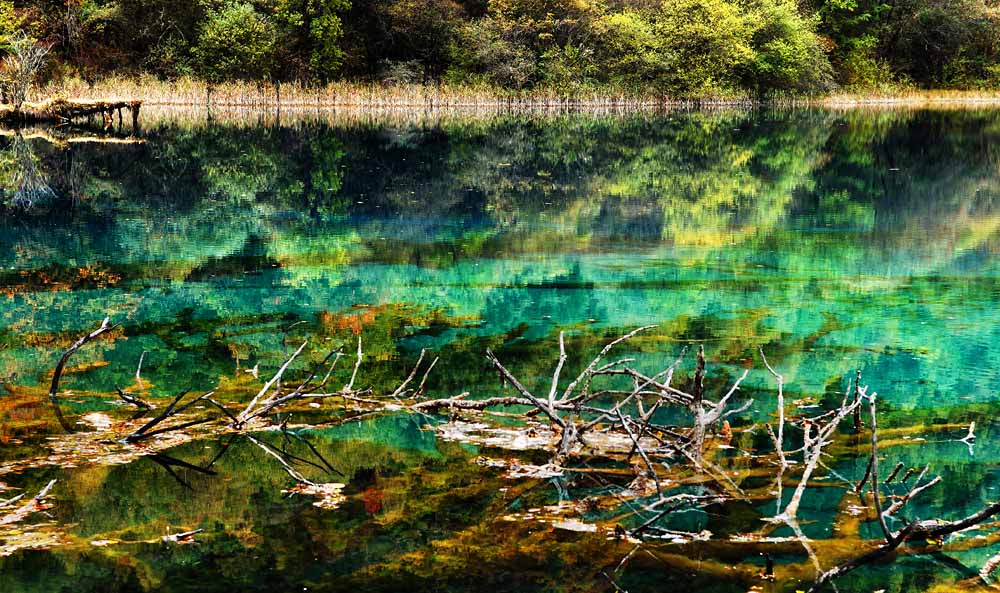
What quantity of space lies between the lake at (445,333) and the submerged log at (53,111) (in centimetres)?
1067

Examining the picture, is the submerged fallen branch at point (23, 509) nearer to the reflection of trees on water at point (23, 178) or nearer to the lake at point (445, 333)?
the lake at point (445, 333)

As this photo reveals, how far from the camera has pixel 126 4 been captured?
134 ft

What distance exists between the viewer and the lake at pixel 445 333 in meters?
3.78

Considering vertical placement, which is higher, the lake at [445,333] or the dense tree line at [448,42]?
the dense tree line at [448,42]

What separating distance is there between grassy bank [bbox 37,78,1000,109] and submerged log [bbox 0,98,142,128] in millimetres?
4227

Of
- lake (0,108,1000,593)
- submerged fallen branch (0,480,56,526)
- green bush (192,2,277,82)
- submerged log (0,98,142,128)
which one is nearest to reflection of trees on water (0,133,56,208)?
lake (0,108,1000,593)

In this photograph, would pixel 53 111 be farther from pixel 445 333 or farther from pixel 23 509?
pixel 23 509

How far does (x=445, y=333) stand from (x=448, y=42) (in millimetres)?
37527

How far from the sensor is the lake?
12.4ft

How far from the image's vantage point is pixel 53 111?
95.8 feet

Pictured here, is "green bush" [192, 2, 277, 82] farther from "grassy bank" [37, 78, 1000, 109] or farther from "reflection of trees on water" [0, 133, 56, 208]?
"reflection of trees on water" [0, 133, 56, 208]

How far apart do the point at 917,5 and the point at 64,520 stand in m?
58.0

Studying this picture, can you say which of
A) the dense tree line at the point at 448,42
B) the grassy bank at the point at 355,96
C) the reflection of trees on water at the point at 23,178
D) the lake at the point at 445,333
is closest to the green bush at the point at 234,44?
the dense tree line at the point at 448,42

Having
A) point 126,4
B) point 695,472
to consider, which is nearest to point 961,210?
point 695,472
